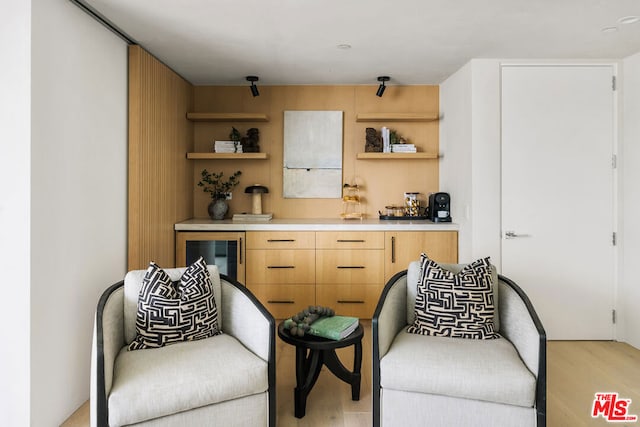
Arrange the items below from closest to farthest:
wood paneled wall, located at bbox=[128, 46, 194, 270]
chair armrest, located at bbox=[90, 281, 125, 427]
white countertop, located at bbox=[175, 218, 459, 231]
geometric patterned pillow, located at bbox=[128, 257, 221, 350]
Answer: chair armrest, located at bbox=[90, 281, 125, 427] < geometric patterned pillow, located at bbox=[128, 257, 221, 350] < wood paneled wall, located at bbox=[128, 46, 194, 270] < white countertop, located at bbox=[175, 218, 459, 231]

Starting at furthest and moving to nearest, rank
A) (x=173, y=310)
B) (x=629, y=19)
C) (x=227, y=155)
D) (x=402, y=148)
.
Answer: (x=402, y=148), (x=227, y=155), (x=629, y=19), (x=173, y=310)

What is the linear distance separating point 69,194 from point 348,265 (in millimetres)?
2420

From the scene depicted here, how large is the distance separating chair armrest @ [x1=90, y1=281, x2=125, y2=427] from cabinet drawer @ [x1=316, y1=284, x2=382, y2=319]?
210 centimetres

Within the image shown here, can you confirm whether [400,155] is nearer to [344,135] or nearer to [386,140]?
[386,140]

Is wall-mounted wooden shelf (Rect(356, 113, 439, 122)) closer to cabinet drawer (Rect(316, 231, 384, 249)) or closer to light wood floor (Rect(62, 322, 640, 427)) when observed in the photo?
cabinet drawer (Rect(316, 231, 384, 249))

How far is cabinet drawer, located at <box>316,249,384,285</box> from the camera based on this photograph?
A: 159 inches

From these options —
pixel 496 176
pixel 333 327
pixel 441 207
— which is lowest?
pixel 333 327

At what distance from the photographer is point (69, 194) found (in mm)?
2447

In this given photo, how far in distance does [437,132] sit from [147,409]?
3886 millimetres

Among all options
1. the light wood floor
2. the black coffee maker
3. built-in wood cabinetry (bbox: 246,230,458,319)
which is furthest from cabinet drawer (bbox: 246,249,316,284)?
the black coffee maker

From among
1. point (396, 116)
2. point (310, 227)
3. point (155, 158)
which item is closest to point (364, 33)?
point (396, 116)

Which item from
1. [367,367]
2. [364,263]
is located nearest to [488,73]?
[364,263]
